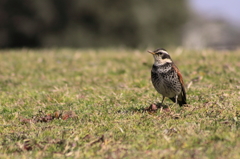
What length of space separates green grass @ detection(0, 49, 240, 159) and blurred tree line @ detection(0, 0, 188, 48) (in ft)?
63.9

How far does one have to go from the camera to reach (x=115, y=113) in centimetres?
738

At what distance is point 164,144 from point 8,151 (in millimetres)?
2022

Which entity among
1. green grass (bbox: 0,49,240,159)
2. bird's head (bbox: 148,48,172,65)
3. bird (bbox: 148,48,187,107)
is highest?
bird's head (bbox: 148,48,172,65)

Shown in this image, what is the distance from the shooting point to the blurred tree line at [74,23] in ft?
106

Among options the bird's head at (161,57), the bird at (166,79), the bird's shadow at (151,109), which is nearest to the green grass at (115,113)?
the bird's shadow at (151,109)

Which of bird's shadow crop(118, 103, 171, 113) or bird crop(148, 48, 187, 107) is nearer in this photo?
bird's shadow crop(118, 103, 171, 113)

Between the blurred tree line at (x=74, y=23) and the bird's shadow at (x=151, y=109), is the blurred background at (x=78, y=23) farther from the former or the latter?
the bird's shadow at (x=151, y=109)

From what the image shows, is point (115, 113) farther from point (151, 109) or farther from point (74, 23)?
point (74, 23)

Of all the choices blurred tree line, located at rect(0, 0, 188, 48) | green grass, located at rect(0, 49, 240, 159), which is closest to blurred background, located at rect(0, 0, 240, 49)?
blurred tree line, located at rect(0, 0, 188, 48)

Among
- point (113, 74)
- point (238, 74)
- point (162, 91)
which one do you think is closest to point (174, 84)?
point (162, 91)

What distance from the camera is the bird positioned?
26.0 feet

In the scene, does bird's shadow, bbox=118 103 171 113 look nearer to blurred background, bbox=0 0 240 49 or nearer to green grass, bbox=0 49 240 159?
green grass, bbox=0 49 240 159

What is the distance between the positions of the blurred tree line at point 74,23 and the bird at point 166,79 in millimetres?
24801

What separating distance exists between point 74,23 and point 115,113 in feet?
86.2
